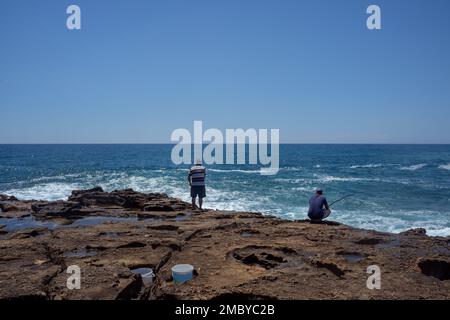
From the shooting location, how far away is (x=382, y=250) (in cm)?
566

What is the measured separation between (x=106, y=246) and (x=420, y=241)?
562 centimetres

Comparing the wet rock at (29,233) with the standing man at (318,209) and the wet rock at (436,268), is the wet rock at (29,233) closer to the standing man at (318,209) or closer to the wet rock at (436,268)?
the standing man at (318,209)

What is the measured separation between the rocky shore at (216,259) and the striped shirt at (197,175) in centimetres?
193

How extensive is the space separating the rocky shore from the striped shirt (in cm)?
193

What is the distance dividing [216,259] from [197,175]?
17.2 ft

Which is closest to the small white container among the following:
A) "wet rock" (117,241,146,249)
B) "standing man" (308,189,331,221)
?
"wet rock" (117,241,146,249)

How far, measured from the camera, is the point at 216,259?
5.24 metres

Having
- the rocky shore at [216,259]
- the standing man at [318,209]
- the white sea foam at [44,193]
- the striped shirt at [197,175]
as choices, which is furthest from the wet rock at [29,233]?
the white sea foam at [44,193]

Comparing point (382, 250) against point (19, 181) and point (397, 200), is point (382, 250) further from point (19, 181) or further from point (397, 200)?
point (19, 181)

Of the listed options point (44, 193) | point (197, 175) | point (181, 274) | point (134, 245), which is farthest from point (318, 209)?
point (44, 193)

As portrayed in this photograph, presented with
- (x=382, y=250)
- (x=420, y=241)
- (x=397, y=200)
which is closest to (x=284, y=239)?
(x=382, y=250)

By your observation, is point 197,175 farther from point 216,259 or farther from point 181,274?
point 181,274

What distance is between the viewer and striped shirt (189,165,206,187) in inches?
406

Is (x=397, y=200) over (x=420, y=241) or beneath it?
beneath
